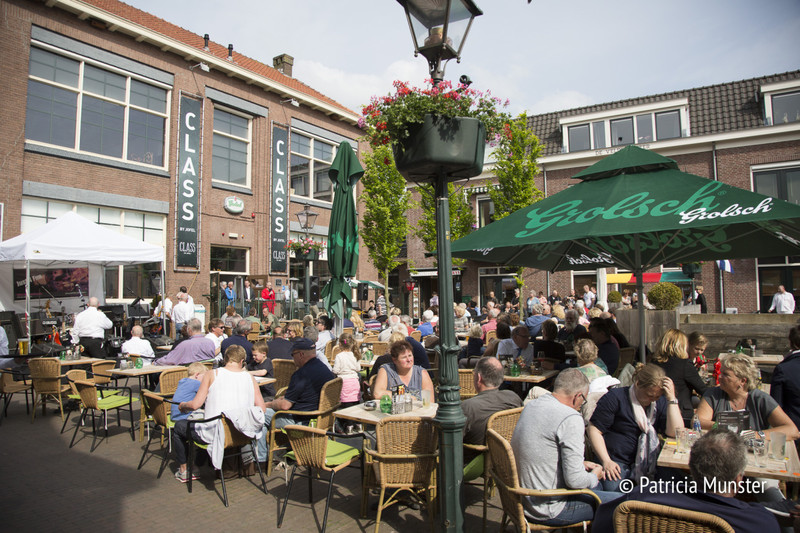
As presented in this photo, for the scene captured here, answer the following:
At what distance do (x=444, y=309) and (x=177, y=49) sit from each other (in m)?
16.6

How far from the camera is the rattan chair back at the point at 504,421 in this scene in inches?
137

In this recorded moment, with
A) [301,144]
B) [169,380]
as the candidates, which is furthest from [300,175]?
[169,380]

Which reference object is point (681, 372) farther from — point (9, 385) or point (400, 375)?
point (9, 385)

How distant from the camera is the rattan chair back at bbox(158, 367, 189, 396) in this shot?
5566mm

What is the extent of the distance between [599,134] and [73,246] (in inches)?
849

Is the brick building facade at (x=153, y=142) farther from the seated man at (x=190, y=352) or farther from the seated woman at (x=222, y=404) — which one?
the seated woman at (x=222, y=404)

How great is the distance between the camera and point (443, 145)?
3.00 metres

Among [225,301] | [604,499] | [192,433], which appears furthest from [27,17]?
[604,499]

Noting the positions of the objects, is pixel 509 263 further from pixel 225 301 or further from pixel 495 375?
pixel 225 301

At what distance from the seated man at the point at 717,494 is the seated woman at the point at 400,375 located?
2.65 meters

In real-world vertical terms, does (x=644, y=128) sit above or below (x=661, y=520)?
→ above

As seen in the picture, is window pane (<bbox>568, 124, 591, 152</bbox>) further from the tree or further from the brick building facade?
the brick building facade

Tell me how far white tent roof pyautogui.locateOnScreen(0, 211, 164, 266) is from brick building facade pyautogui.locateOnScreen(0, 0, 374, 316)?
3771 mm

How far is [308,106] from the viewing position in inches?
815
